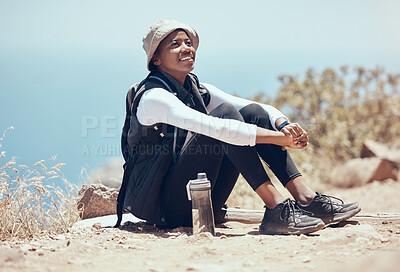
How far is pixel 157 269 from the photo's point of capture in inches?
101

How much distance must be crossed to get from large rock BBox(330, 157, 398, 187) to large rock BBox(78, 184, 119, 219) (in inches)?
231

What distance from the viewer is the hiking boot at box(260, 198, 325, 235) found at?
11.2ft

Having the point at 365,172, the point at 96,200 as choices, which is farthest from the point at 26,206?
the point at 365,172

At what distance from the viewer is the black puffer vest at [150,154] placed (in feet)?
11.7

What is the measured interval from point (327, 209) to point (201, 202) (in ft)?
3.06

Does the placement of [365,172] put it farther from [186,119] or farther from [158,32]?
[186,119]

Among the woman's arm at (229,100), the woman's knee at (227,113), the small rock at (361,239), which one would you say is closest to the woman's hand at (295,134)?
the woman's arm at (229,100)

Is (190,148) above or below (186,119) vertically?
below

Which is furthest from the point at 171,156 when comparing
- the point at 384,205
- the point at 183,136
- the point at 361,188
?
the point at 361,188

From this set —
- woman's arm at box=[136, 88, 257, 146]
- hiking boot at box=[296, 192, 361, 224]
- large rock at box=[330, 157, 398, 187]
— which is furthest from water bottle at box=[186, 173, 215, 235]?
large rock at box=[330, 157, 398, 187]

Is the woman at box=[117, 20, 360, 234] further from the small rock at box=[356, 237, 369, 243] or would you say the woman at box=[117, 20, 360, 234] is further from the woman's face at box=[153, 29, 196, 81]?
the small rock at box=[356, 237, 369, 243]

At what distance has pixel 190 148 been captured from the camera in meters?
3.49

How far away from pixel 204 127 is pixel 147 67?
33.4 inches

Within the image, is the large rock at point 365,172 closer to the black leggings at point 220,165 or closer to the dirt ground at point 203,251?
the dirt ground at point 203,251
